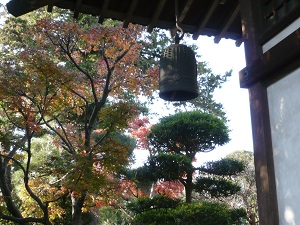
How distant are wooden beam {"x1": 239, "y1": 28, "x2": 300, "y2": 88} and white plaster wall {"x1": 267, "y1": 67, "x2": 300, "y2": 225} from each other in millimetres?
78

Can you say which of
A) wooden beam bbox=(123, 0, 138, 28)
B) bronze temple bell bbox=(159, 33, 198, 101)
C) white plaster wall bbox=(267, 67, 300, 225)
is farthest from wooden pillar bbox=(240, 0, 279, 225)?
wooden beam bbox=(123, 0, 138, 28)

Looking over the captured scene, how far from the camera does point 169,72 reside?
130 inches

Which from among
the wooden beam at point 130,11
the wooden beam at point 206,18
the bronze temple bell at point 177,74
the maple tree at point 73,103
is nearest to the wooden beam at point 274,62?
the bronze temple bell at point 177,74

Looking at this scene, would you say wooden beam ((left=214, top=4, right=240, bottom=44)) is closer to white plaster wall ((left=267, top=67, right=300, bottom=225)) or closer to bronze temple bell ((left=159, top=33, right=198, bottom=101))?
bronze temple bell ((left=159, top=33, right=198, bottom=101))

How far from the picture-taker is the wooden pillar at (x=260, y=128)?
219cm

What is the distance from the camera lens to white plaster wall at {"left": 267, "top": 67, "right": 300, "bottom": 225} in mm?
2037

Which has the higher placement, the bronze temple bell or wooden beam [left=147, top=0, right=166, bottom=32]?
wooden beam [left=147, top=0, right=166, bottom=32]

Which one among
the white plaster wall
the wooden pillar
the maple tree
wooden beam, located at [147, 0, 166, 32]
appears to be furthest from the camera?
the maple tree

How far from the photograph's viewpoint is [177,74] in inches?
127

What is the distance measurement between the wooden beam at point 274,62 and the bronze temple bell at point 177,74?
0.74m

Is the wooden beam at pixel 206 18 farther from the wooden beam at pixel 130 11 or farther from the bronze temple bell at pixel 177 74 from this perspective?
the wooden beam at pixel 130 11

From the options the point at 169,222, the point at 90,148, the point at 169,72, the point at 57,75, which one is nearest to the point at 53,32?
the point at 57,75

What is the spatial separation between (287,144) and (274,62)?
21.4 inches

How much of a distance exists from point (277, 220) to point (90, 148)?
5865 millimetres
